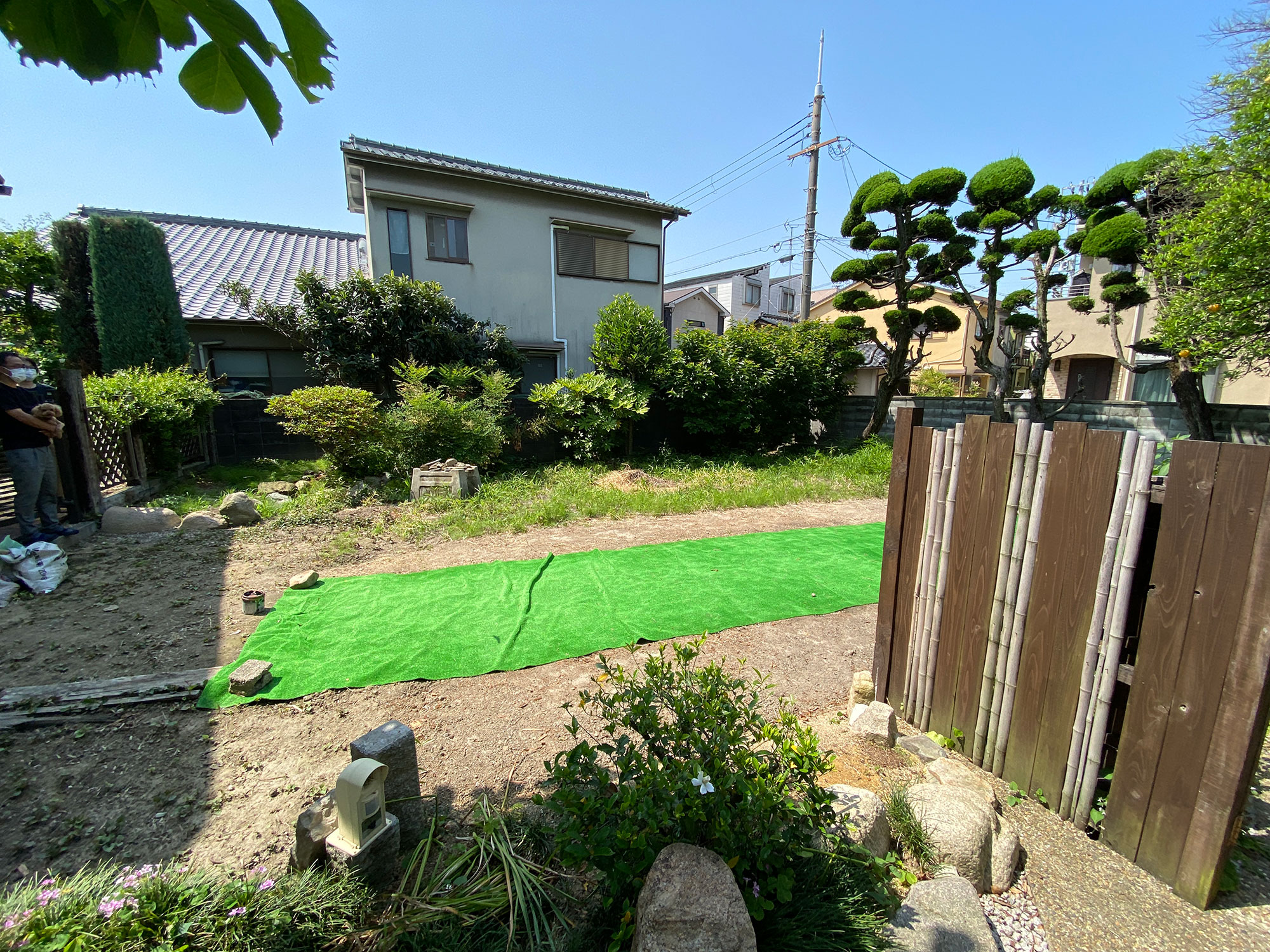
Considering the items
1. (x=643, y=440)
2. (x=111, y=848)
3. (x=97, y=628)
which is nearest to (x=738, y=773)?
(x=111, y=848)

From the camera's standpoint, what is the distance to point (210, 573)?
4.39 meters

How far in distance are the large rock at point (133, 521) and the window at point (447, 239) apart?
22.1ft

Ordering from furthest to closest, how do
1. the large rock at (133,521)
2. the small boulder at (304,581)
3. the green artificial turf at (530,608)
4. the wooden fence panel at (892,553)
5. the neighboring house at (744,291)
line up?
1. the neighboring house at (744,291)
2. the large rock at (133,521)
3. the small boulder at (304,581)
4. the green artificial turf at (530,608)
5. the wooden fence panel at (892,553)

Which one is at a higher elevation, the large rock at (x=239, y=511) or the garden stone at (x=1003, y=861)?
the large rock at (x=239, y=511)

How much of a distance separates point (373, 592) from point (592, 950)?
338 centimetres

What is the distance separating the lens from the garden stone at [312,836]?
152 cm

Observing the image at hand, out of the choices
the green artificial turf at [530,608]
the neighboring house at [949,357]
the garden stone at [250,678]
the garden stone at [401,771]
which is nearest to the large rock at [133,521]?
the green artificial turf at [530,608]

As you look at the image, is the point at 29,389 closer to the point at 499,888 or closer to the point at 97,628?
the point at 97,628

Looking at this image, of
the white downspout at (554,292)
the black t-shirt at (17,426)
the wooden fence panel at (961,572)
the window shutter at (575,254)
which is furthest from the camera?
the window shutter at (575,254)

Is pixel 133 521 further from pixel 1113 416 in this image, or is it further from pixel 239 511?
pixel 1113 416

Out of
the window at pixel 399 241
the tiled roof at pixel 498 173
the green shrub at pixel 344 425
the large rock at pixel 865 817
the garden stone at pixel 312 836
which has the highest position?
the tiled roof at pixel 498 173

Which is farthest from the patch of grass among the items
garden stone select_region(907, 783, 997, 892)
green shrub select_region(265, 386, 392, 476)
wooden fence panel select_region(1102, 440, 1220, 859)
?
wooden fence panel select_region(1102, 440, 1220, 859)

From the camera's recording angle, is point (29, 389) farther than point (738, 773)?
Yes

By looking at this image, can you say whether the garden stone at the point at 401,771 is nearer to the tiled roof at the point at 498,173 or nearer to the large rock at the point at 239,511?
the large rock at the point at 239,511
